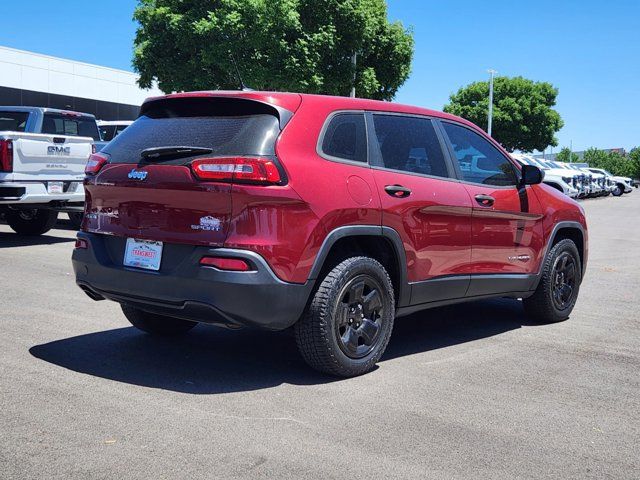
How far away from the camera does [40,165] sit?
36.7 feet

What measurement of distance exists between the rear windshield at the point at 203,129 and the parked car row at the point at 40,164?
6.54 meters

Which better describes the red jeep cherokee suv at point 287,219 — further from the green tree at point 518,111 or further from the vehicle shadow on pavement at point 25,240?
the green tree at point 518,111

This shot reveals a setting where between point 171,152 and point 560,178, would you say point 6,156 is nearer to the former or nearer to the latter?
point 171,152

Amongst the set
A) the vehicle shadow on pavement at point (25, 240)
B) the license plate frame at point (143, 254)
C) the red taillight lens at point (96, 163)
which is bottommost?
the vehicle shadow on pavement at point (25, 240)

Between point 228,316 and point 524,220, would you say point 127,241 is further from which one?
point 524,220

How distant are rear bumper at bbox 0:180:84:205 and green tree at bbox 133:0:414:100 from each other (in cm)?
1662

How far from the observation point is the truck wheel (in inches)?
505

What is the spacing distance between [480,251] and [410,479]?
9.25 feet

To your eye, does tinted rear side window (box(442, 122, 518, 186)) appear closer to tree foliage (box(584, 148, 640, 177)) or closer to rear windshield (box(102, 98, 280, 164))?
rear windshield (box(102, 98, 280, 164))

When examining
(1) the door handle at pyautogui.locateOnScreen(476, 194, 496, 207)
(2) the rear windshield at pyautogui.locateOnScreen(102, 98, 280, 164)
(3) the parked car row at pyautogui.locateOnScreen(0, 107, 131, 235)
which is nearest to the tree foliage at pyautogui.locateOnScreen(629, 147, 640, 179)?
(3) the parked car row at pyautogui.locateOnScreen(0, 107, 131, 235)

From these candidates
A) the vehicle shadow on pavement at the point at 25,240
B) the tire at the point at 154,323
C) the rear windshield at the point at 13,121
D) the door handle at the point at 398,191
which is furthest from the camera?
the rear windshield at the point at 13,121

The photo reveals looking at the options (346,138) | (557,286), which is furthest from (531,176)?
(346,138)

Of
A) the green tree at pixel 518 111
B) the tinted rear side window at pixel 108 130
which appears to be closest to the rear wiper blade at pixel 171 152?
the tinted rear side window at pixel 108 130

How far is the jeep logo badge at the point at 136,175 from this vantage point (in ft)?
14.9
